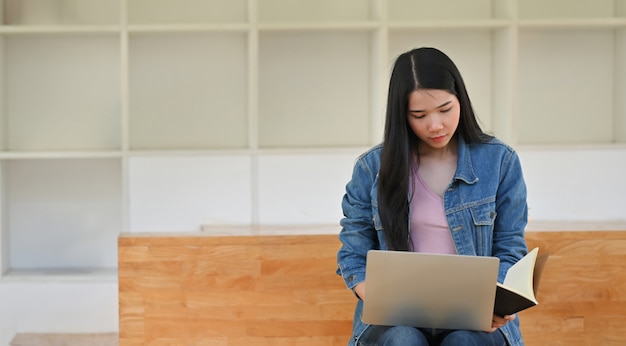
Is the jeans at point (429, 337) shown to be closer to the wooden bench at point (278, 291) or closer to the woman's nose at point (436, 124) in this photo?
the woman's nose at point (436, 124)

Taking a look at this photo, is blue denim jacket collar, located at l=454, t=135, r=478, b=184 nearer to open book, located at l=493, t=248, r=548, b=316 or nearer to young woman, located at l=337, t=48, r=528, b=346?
young woman, located at l=337, t=48, r=528, b=346

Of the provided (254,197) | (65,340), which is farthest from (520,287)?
(65,340)

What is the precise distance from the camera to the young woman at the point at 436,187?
1.96m

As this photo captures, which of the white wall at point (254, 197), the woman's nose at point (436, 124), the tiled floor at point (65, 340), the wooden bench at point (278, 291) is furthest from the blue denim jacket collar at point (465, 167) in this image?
the tiled floor at point (65, 340)

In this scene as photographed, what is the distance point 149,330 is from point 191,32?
1315mm

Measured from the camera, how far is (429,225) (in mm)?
2014

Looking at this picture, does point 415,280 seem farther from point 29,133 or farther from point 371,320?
point 29,133

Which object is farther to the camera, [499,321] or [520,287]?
[499,321]

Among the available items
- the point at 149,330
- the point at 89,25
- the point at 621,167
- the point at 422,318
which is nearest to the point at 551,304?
the point at 621,167

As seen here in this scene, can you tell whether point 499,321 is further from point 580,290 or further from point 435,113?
point 580,290

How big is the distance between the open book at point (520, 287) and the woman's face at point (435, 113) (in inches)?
14.4

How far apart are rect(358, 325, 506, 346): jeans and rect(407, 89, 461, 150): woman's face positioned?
45 centimetres

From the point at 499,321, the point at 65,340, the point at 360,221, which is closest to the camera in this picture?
the point at 499,321

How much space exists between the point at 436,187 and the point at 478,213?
0.12m
